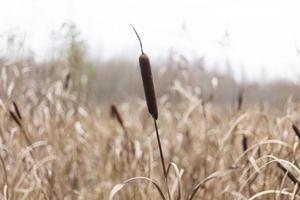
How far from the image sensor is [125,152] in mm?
2566

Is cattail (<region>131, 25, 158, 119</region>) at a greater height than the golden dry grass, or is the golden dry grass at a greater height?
cattail (<region>131, 25, 158, 119</region>)

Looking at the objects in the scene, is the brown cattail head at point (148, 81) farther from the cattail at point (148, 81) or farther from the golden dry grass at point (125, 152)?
the golden dry grass at point (125, 152)

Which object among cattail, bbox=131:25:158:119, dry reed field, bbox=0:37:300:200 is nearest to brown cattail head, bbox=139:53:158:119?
cattail, bbox=131:25:158:119

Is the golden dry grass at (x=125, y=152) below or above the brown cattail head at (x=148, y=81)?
below

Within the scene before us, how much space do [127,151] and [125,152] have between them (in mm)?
236

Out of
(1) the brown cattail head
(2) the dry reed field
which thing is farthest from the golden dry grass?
(1) the brown cattail head

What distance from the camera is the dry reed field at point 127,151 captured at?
1.98 meters

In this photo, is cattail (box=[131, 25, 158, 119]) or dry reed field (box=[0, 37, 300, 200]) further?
dry reed field (box=[0, 37, 300, 200])

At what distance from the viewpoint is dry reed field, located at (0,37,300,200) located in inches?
77.8

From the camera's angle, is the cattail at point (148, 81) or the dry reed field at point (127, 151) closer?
the cattail at point (148, 81)

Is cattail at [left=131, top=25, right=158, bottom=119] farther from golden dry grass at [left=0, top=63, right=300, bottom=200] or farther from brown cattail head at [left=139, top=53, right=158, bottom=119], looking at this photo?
golden dry grass at [left=0, top=63, right=300, bottom=200]

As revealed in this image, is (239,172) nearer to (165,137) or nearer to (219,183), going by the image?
(219,183)

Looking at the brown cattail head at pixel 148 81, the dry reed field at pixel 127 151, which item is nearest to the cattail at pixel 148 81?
the brown cattail head at pixel 148 81

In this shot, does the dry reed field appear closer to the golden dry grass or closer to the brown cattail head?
the golden dry grass
